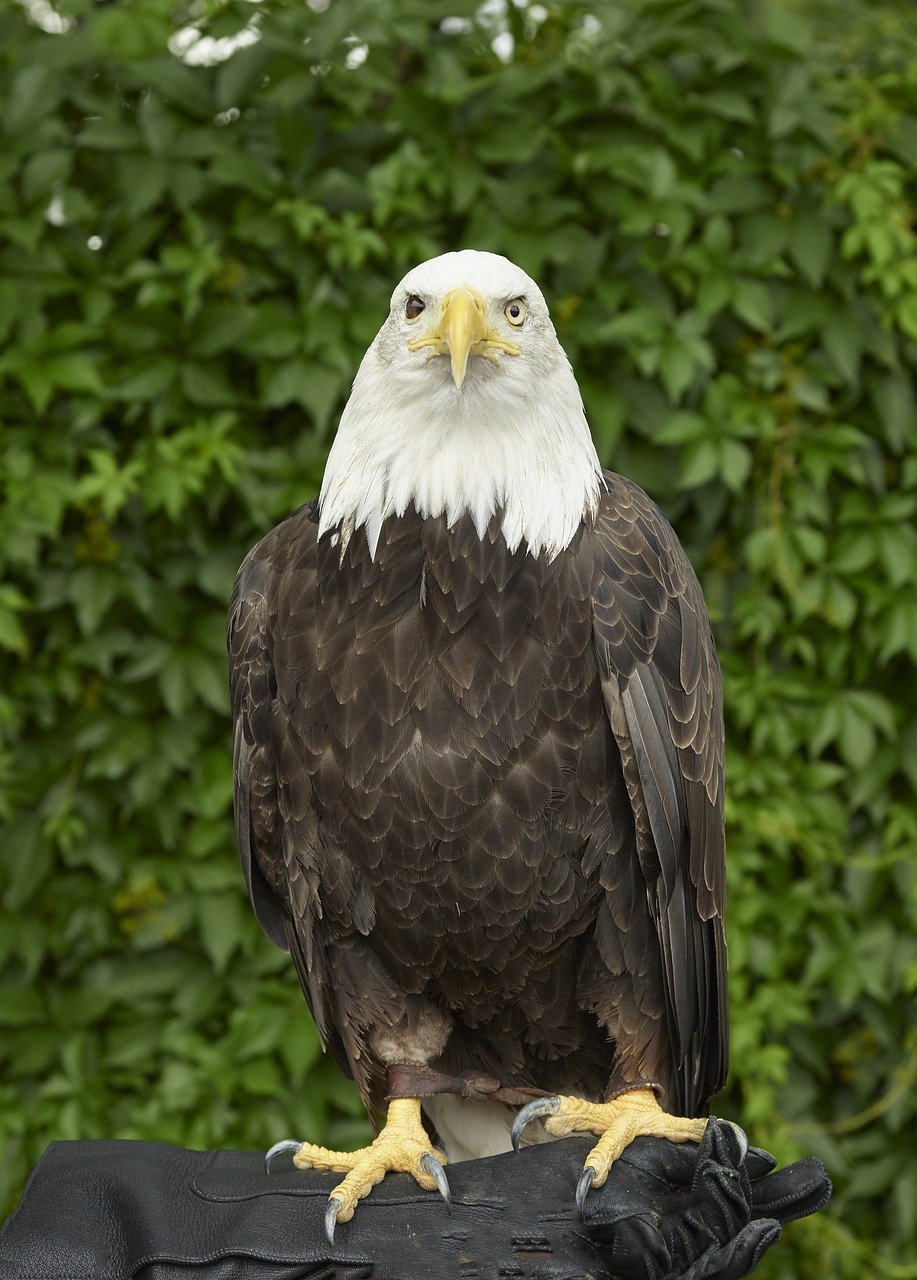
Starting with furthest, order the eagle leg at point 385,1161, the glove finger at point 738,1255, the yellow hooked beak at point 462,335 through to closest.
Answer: the eagle leg at point 385,1161 → the yellow hooked beak at point 462,335 → the glove finger at point 738,1255

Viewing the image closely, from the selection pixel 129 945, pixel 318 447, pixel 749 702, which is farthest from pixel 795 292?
pixel 129 945

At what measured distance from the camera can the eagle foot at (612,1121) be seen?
203 cm

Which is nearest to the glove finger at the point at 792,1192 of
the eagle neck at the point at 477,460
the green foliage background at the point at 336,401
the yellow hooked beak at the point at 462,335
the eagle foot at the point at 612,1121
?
the eagle foot at the point at 612,1121

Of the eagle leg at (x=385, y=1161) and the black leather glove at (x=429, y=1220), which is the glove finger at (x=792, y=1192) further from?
the eagle leg at (x=385, y=1161)

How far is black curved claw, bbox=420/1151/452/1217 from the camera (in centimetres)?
196

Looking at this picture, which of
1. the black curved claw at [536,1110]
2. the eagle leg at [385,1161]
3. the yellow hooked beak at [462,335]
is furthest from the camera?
the black curved claw at [536,1110]

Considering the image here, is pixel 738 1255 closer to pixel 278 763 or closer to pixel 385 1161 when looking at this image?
pixel 385 1161

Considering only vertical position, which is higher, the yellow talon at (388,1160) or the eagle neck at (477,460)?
the eagle neck at (477,460)

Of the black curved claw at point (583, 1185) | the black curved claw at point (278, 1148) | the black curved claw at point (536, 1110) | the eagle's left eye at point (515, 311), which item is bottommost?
the black curved claw at point (278, 1148)

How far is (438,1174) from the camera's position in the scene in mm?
1983

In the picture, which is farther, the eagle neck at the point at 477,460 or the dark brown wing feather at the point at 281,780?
the dark brown wing feather at the point at 281,780

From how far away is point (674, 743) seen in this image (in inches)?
82.0

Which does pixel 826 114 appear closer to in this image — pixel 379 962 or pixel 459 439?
pixel 459 439

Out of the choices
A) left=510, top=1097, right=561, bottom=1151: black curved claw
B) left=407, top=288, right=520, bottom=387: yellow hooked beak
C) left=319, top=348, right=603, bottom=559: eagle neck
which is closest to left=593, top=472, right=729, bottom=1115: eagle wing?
left=319, top=348, right=603, bottom=559: eagle neck
